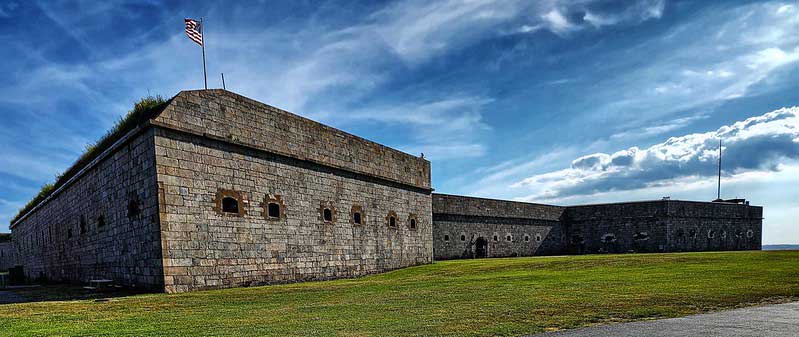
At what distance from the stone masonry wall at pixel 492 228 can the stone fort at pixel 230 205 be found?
2.06 m

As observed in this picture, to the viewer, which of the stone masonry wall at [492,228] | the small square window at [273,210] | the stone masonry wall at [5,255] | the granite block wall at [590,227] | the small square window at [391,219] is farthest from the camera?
the stone masonry wall at [5,255]

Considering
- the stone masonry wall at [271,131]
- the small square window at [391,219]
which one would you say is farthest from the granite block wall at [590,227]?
the stone masonry wall at [271,131]

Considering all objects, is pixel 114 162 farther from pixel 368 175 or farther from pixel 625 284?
pixel 625 284

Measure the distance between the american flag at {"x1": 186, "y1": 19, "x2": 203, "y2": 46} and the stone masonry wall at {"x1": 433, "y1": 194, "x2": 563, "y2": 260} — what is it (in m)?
17.5

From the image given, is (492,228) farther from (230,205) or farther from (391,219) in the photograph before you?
Answer: (230,205)

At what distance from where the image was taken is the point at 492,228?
32.1 metres

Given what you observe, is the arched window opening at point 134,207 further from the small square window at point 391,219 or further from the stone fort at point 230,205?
the small square window at point 391,219

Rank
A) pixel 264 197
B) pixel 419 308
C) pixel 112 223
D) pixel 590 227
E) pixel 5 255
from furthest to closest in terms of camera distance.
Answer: pixel 5 255 → pixel 590 227 → pixel 264 197 → pixel 112 223 → pixel 419 308

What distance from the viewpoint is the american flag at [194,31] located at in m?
14.7

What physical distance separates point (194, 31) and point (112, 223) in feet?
22.8

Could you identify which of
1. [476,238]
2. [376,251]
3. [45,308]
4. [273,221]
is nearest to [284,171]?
[273,221]

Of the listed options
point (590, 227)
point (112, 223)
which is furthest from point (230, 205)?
→ point (590, 227)

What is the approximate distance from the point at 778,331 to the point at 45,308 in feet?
41.4

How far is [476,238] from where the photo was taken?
3108cm
